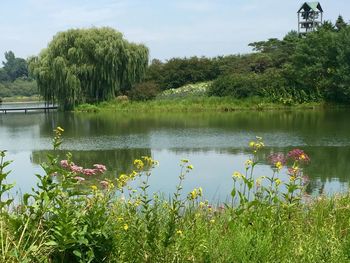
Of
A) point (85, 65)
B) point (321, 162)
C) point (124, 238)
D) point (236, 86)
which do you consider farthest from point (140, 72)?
point (124, 238)

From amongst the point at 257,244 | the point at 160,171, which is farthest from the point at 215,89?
the point at 257,244

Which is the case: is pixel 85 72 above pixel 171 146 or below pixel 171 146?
above

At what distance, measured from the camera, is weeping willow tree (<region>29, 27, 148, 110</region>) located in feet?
110

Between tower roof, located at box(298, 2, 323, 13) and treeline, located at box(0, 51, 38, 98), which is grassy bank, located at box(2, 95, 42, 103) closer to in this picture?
treeline, located at box(0, 51, 38, 98)

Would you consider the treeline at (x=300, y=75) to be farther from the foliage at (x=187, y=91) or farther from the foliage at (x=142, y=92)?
the foliage at (x=187, y=91)

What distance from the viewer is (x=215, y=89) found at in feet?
116

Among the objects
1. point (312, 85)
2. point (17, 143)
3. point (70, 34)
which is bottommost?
point (17, 143)

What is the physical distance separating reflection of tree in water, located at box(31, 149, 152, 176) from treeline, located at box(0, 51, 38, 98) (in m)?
40.1

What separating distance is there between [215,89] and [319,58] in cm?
772

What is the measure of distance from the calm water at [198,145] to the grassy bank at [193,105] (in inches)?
165

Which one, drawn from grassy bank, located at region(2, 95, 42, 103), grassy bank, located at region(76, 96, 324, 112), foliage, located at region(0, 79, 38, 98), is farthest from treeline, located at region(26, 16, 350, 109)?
foliage, located at region(0, 79, 38, 98)

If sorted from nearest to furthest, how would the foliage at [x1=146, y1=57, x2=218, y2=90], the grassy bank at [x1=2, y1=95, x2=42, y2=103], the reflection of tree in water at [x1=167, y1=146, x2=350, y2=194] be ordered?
the reflection of tree in water at [x1=167, y1=146, x2=350, y2=194] → the foliage at [x1=146, y1=57, x2=218, y2=90] → the grassy bank at [x1=2, y1=95, x2=42, y2=103]

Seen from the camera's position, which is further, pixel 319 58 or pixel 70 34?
pixel 70 34

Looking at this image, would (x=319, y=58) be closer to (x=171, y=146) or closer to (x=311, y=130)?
(x=311, y=130)
